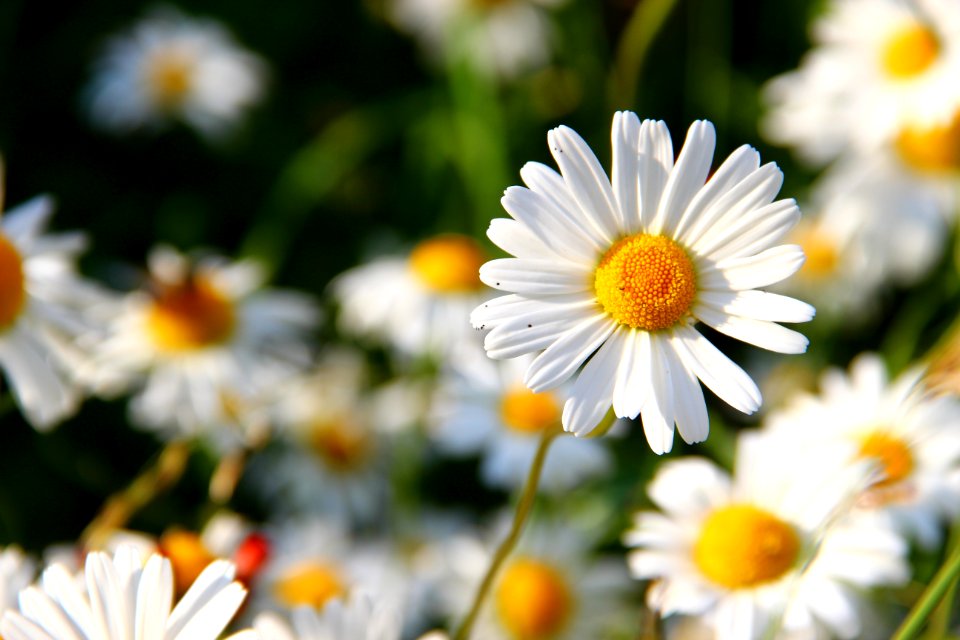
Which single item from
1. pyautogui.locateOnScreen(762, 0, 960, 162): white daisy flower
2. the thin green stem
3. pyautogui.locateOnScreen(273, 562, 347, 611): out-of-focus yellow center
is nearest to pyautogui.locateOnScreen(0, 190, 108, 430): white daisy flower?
pyautogui.locateOnScreen(273, 562, 347, 611): out-of-focus yellow center

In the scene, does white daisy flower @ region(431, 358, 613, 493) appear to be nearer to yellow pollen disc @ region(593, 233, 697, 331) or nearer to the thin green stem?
the thin green stem

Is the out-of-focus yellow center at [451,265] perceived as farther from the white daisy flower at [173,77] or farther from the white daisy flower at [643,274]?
the white daisy flower at [643,274]

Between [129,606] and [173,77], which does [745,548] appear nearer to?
[129,606]

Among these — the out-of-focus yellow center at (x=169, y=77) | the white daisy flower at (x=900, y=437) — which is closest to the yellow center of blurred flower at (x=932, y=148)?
the white daisy flower at (x=900, y=437)

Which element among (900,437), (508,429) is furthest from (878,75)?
(508,429)

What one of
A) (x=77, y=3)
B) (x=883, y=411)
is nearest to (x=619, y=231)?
(x=883, y=411)

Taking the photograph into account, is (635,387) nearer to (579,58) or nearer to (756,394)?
(756,394)
